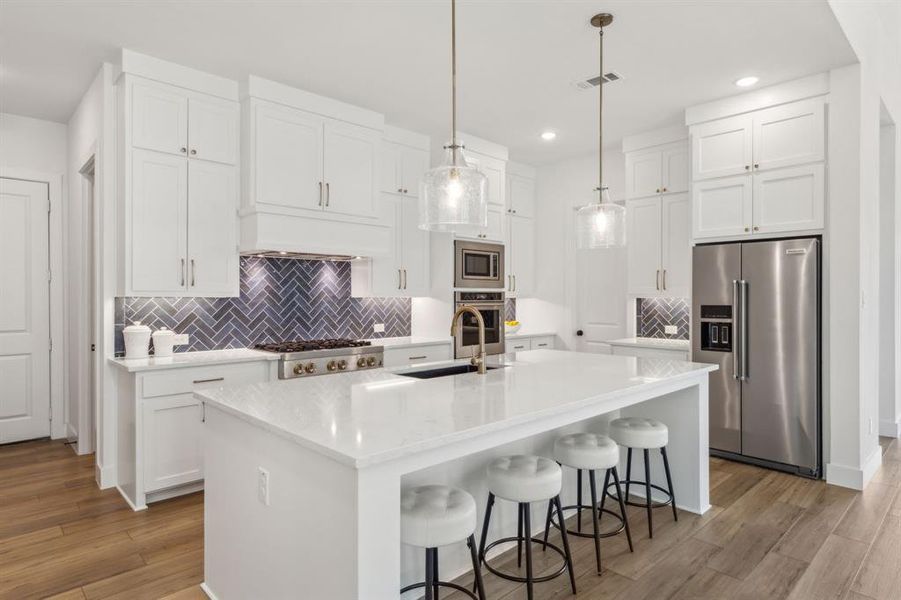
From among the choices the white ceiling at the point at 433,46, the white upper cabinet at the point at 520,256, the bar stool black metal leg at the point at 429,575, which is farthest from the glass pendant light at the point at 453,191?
the white upper cabinet at the point at 520,256

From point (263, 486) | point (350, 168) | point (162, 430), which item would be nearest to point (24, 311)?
point (162, 430)

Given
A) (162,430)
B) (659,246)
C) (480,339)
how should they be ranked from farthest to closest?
1. (659,246)
2. (162,430)
3. (480,339)

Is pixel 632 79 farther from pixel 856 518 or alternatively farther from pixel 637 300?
pixel 856 518

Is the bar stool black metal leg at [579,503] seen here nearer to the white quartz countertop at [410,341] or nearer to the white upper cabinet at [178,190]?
the white quartz countertop at [410,341]

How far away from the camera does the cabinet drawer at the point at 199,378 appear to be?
3176mm

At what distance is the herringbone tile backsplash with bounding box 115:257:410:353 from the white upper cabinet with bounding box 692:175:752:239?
108 inches

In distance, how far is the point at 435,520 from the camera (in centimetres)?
177

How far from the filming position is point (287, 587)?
69.2 inches

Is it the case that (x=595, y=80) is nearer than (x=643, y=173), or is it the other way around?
(x=595, y=80)

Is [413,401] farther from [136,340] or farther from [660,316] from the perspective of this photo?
[660,316]

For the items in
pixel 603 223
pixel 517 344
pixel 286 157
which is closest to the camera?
pixel 603 223

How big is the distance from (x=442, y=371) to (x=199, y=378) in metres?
1.59

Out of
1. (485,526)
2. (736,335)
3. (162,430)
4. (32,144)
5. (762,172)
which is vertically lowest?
(485,526)

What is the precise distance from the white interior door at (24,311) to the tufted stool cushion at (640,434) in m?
4.77
